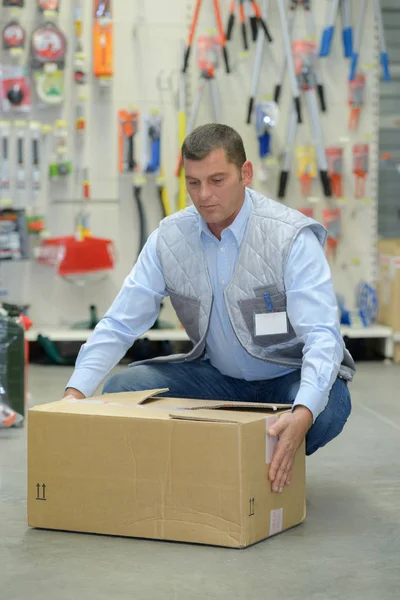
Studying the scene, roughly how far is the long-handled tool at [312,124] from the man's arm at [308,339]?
10.2 ft

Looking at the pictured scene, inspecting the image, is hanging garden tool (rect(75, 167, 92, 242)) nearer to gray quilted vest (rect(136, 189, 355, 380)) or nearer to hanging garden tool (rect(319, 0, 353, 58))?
hanging garden tool (rect(319, 0, 353, 58))

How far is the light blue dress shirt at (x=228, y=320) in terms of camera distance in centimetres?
246

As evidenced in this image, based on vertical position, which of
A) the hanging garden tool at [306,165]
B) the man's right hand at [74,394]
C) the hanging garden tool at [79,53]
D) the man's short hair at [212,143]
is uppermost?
the hanging garden tool at [79,53]

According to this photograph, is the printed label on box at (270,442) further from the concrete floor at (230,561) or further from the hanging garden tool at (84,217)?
the hanging garden tool at (84,217)

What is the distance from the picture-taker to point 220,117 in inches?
226

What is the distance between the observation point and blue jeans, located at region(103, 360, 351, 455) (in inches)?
106

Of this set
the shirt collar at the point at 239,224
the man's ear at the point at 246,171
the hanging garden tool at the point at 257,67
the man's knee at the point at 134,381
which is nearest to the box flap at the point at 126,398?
the man's knee at the point at 134,381

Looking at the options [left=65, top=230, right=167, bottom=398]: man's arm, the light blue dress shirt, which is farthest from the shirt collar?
[left=65, top=230, right=167, bottom=398]: man's arm

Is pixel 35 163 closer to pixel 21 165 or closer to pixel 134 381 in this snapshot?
pixel 21 165

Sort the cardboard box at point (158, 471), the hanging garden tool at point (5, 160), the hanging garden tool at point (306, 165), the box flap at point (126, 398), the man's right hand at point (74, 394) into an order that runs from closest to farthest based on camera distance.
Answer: the cardboard box at point (158, 471) < the box flap at point (126, 398) < the man's right hand at point (74, 394) < the hanging garden tool at point (5, 160) < the hanging garden tool at point (306, 165)

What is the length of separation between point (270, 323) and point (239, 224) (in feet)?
0.91

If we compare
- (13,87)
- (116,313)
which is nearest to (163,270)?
(116,313)

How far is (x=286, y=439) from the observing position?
2352 millimetres

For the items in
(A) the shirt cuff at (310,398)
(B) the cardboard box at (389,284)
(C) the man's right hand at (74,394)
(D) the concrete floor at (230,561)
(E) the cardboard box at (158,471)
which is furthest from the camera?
(B) the cardboard box at (389,284)
